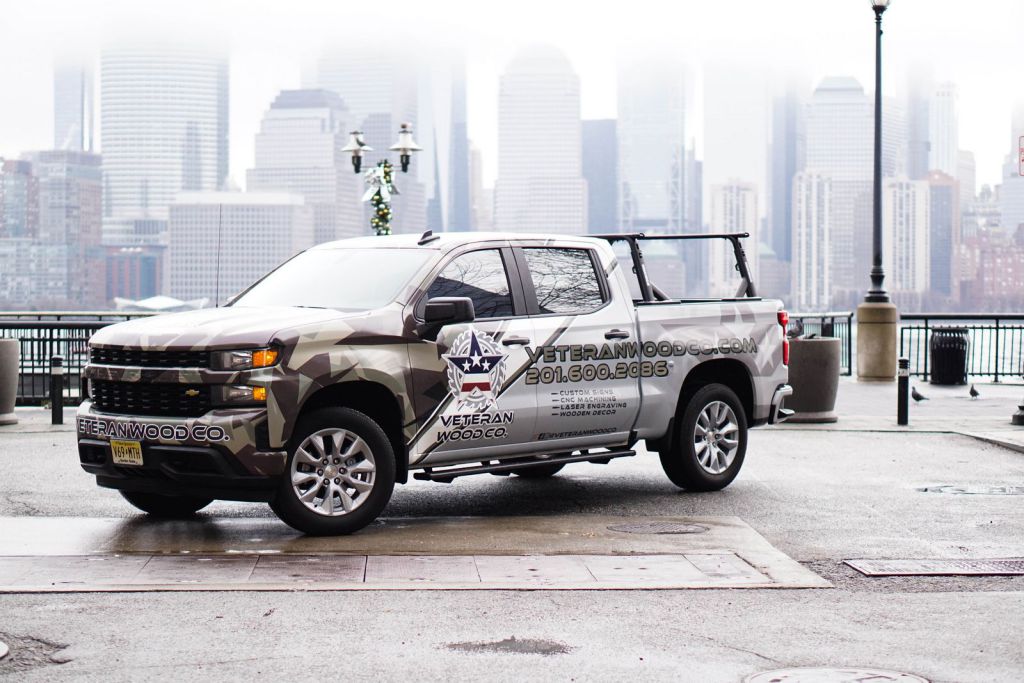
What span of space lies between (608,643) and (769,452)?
833 cm

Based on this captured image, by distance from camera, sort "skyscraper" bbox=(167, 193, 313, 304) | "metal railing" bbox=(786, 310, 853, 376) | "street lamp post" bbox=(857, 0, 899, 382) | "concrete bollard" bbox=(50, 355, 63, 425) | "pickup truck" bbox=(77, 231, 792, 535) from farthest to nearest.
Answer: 1. "skyscraper" bbox=(167, 193, 313, 304)
2. "metal railing" bbox=(786, 310, 853, 376)
3. "street lamp post" bbox=(857, 0, 899, 382)
4. "concrete bollard" bbox=(50, 355, 63, 425)
5. "pickup truck" bbox=(77, 231, 792, 535)

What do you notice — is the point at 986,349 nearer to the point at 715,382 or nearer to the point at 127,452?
the point at 715,382

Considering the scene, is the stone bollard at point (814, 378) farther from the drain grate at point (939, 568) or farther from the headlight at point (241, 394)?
the headlight at point (241, 394)

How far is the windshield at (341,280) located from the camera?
9781 mm

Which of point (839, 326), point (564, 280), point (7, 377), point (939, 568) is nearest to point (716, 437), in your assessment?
point (564, 280)

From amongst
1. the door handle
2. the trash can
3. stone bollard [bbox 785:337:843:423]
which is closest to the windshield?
the door handle

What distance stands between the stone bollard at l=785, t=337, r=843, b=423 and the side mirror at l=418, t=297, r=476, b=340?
8.47m

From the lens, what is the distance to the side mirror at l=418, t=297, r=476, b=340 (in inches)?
370

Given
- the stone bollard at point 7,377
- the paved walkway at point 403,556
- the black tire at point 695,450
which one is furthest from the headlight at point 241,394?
the stone bollard at point 7,377

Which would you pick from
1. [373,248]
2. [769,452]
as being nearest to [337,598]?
[373,248]

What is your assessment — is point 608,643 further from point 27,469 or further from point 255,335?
point 27,469

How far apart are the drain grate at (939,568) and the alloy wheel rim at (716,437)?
292cm

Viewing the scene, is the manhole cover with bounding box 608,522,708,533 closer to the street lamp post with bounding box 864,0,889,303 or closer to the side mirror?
the side mirror

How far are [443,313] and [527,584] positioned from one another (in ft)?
7.22
